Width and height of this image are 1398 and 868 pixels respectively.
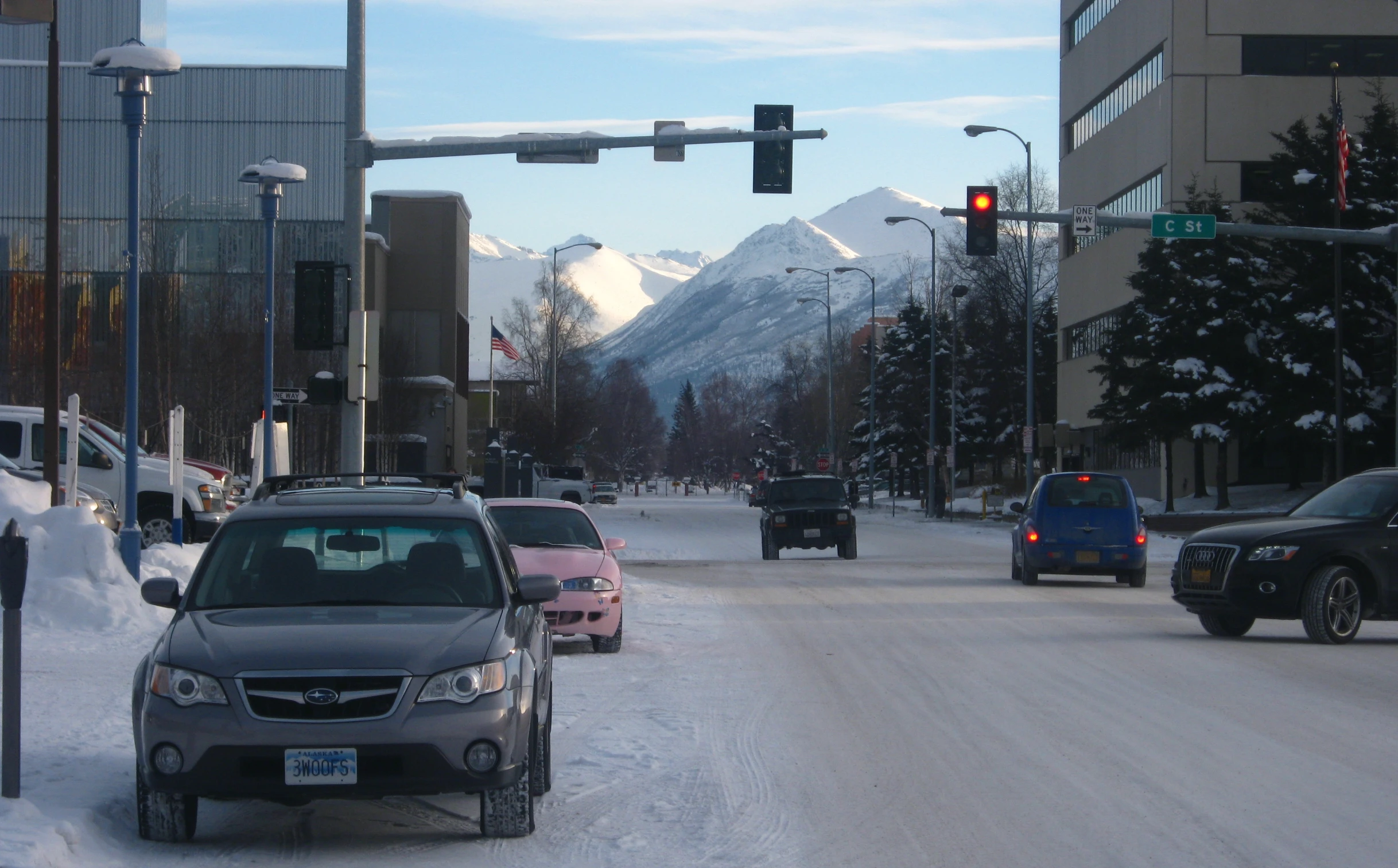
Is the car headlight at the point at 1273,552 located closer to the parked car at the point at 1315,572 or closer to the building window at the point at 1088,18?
the parked car at the point at 1315,572

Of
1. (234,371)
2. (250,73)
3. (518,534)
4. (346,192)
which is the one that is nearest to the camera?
(518,534)

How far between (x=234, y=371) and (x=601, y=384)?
59.4m

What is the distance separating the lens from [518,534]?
15148mm

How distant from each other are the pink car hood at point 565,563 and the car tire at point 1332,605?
21.7ft

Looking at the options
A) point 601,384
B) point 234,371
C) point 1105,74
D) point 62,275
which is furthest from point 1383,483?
point 601,384

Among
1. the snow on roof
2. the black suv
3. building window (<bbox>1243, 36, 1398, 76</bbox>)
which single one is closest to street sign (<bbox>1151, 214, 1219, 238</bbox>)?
the black suv

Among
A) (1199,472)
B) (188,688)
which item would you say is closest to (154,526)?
(188,688)

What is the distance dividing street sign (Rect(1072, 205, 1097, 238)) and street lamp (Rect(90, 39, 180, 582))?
13894 millimetres

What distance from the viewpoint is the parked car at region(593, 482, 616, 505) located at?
8456 cm

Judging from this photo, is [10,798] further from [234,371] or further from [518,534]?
[234,371]

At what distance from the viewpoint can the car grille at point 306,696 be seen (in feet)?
20.6

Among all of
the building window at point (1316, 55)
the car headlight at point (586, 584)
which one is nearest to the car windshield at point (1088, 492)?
the car headlight at point (586, 584)

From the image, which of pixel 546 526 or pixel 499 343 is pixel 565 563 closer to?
pixel 546 526

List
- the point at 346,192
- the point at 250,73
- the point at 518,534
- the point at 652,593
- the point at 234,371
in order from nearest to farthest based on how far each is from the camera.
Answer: the point at 518,534
the point at 346,192
the point at 652,593
the point at 234,371
the point at 250,73
